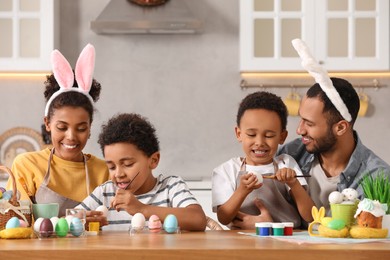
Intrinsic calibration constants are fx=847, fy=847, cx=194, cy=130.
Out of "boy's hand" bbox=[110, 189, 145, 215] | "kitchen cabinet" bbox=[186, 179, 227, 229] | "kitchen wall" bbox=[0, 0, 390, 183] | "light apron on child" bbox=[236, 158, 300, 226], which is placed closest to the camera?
"boy's hand" bbox=[110, 189, 145, 215]

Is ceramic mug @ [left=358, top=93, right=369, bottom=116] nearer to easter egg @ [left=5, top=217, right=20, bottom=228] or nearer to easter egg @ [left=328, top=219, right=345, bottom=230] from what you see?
easter egg @ [left=328, top=219, right=345, bottom=230]

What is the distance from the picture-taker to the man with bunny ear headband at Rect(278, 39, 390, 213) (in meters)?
2.79

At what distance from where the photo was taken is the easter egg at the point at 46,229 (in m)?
2.15

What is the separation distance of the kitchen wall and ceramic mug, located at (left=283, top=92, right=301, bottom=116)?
0.05 m

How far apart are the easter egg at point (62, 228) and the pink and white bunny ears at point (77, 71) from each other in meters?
0.71

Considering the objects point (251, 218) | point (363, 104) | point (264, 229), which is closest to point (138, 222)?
point (264, 229)

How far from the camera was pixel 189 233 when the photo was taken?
7.72ft

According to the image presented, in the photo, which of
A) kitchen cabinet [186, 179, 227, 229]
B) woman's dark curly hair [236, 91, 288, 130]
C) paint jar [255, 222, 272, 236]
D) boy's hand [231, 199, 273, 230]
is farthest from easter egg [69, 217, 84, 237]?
kitchen cabinet [186, 179, 227, 229]

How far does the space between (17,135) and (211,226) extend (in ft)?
9.71

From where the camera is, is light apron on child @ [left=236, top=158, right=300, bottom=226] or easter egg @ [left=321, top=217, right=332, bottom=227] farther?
light apron on child @ [left=236, top=158, right=300, bottom=226]

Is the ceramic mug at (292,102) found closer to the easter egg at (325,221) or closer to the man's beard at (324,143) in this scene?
the man's beard at (324,143)

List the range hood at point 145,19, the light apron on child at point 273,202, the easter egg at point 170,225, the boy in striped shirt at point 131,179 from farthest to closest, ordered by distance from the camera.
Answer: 1. the range hood at point 145,19
2. the light apron on child at point 273,202
3. the boy in striped shirt at point 131,179
4. the easter egg at point 170,225

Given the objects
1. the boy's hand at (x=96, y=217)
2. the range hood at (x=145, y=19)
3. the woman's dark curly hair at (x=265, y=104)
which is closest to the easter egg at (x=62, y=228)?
the boy's hand at (x=96, y=217)

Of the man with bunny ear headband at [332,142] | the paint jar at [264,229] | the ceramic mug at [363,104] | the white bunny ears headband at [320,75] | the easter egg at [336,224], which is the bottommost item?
the paint jar at [264,229]
